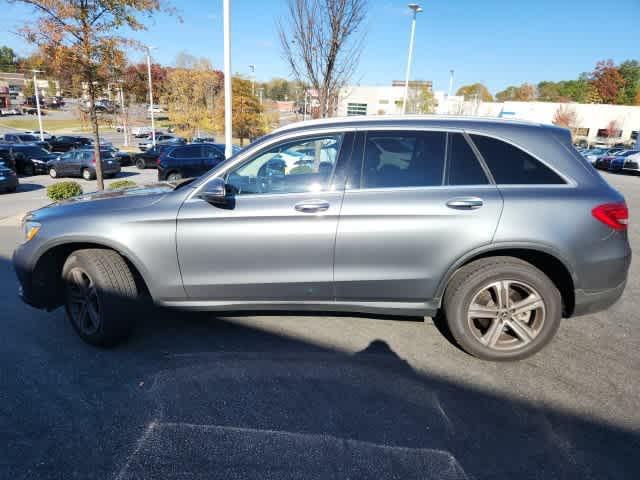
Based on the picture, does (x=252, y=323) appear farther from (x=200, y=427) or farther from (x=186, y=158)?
(x=186, y=158)

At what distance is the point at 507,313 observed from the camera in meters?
3.20

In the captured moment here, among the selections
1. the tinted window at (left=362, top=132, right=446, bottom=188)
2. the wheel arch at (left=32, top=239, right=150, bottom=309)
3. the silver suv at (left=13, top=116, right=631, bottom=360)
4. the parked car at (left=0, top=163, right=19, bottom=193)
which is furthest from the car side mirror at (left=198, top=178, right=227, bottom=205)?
the parked car at (left=0, top=163, right=19, bottom=193)

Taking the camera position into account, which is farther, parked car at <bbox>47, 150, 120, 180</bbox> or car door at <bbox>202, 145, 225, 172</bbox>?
parked car at <bbox>47, 150, 120, 180</bbox>

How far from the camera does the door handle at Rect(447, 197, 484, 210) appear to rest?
298 cm

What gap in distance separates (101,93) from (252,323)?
954 cm

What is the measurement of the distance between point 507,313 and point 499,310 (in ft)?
0.24

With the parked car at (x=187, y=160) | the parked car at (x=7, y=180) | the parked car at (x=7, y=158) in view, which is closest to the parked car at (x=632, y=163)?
the parked car at (x=187, y=160)

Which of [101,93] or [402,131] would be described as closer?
[402,131]

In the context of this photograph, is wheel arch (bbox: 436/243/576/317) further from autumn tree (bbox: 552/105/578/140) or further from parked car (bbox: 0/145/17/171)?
autumn tree (bbox: 552/105/578/140)

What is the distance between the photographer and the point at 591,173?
3.10m

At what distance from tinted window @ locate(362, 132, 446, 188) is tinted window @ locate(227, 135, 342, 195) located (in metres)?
0.28

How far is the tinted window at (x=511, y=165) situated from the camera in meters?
3.06

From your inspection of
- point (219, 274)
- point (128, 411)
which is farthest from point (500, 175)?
point (128, 411)

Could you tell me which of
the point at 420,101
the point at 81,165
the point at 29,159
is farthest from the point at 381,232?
the point at 420,101
